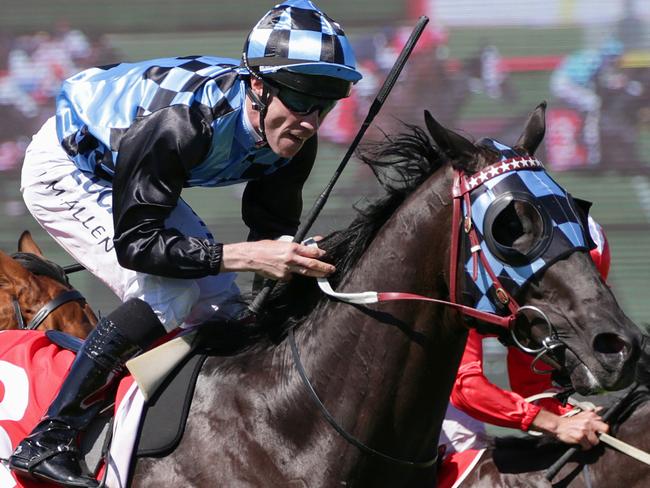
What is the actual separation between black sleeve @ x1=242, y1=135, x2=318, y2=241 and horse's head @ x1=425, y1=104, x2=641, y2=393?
79cm

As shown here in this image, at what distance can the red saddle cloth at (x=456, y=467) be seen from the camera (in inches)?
133

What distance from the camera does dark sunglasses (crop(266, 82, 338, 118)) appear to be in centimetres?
264

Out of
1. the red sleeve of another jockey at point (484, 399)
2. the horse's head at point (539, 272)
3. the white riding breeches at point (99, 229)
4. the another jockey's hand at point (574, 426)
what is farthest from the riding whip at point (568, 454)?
the white riding breeches at point (99, 229)

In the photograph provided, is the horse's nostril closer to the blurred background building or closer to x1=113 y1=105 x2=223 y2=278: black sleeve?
x1=113 y1=105 x2=223 y2=278: black sleeve

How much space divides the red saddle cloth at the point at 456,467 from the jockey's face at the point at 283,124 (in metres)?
1.28

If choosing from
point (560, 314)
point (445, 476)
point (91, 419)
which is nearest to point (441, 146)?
point (560, 314)

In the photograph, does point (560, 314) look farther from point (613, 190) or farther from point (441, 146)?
point (613, 190)

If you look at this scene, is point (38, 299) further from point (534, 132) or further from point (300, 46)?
point (534, 132)

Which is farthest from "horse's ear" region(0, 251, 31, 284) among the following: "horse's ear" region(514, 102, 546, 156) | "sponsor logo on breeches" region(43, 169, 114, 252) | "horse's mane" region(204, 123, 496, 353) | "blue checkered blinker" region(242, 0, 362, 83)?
"horse's ear" region(514, 102, 546, 156)

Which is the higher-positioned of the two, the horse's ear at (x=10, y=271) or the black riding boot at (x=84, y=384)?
the black riding boot at (x=84, y=384)

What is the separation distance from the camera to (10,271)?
155 inches

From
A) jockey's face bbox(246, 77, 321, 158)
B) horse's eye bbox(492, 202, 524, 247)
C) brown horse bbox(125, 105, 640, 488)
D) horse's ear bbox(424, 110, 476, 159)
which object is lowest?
brown horse bbox(125, 105, 640, 488)

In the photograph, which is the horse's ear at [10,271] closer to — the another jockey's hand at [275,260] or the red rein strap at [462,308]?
the another jockey's hand at [275,260]

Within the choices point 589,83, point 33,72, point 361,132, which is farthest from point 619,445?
point 33,72
